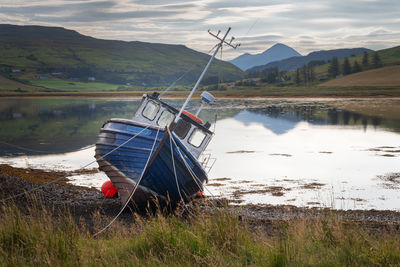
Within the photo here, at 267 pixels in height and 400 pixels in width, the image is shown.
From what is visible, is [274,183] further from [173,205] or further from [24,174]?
[24,174]

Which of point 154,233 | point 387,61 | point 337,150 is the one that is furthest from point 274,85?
point 154,233

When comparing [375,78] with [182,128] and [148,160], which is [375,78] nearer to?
[182,128]

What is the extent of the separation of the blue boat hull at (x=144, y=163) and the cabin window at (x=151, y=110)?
1.54m

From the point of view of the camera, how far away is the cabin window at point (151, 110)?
14336mm

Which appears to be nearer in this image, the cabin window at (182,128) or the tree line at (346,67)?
the cabin window at (182,128)

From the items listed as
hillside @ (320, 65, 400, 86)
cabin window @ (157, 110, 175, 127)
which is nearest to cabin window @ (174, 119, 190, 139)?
cabin window @ (157, 110, 175, 127)

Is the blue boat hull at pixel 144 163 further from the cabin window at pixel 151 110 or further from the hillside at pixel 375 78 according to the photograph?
the hillside at pixel 375 78

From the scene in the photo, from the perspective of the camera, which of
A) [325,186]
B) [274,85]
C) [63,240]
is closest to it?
[63,240]

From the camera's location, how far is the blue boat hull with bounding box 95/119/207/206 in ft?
40.0

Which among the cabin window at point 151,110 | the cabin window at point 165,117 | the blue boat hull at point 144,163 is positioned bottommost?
the blue boat hull at point 144,163

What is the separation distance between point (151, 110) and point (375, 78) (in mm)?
123989

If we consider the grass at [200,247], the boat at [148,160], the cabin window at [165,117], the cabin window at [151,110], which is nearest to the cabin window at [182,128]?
the cabin window at [165,117]

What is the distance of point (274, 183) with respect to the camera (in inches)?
717

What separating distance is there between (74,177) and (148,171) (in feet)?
26.8
